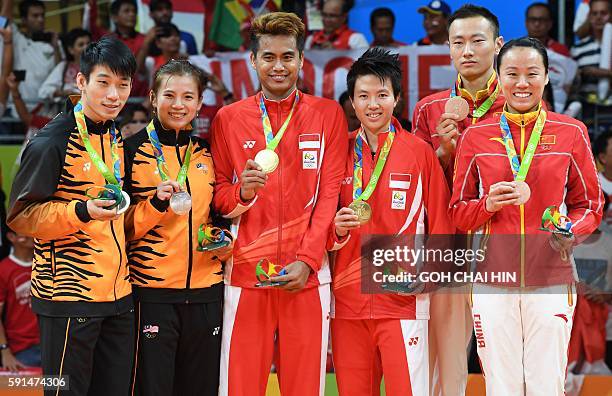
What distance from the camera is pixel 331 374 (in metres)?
5.86

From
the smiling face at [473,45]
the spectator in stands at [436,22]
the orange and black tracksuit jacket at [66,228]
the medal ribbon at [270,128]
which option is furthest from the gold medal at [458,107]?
the spectator in stands at [436,22]

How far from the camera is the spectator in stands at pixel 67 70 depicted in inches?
281

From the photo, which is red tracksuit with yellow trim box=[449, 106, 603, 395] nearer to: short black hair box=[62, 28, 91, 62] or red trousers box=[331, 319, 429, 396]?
red trousers box=[331, 319, 429, 396]

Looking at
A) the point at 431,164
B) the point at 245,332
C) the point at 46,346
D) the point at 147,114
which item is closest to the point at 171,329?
the point at 245,332

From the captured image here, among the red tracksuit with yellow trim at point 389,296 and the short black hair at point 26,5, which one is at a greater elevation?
the short black hair at point 26,5

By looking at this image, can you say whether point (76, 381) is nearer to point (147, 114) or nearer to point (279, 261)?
point (279, 261)

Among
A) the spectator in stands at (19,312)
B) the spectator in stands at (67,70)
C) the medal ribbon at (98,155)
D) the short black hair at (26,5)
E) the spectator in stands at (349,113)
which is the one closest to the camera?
the medal ribbon at (98,155)

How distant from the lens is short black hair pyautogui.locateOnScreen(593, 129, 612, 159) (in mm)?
6531

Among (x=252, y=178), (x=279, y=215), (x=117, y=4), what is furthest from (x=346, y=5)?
(x=252, y=178)

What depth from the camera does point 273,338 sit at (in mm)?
4168

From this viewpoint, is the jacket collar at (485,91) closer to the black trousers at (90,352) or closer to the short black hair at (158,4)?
the black trousers at (90,352)

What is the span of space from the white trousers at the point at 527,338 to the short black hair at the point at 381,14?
3.92m

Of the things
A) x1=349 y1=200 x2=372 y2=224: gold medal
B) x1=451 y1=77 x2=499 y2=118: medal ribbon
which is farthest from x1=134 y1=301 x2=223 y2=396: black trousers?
x1=451 y1=77 x2=499 y2=118: medal ribbon

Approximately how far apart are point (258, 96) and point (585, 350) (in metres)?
3.47
